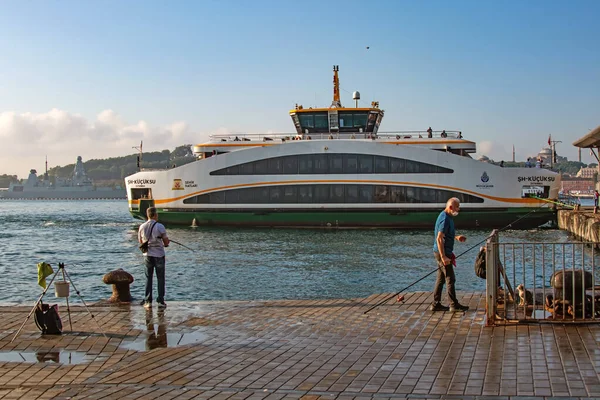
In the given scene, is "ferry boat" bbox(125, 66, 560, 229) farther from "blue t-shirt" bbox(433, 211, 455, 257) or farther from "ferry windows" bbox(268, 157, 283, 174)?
"blue t-shirt" bbox(433, 211, 455, 257)

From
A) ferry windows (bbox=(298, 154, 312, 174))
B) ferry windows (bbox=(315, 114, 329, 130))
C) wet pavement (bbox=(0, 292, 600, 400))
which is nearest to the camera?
wet pavement (bbox=(0, 292, 600, 400))

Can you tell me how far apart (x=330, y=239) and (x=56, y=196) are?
6380 inches

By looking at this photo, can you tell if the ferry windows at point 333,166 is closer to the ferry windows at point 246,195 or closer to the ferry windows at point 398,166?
the ferry windows at point 398,166

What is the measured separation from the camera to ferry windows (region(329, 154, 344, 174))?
111ft

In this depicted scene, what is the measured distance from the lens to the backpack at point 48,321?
25.9 feet

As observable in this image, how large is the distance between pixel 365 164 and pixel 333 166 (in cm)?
159

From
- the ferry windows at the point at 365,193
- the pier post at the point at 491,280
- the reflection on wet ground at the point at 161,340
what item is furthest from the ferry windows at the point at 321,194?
the pier post at the point at 491,280

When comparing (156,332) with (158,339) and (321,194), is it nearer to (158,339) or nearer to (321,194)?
(158,339)

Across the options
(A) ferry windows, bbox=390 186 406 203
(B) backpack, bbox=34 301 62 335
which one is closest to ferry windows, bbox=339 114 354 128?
(A) ferry windows, bbox=390 186 406 203

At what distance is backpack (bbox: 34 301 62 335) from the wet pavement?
13 centimetres

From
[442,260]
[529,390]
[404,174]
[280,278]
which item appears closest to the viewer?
[529,390]

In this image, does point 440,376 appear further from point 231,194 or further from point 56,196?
point 56,196

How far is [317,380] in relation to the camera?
18.8 feet

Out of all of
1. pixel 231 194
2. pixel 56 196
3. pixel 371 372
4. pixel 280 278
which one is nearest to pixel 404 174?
pixel 231 194
